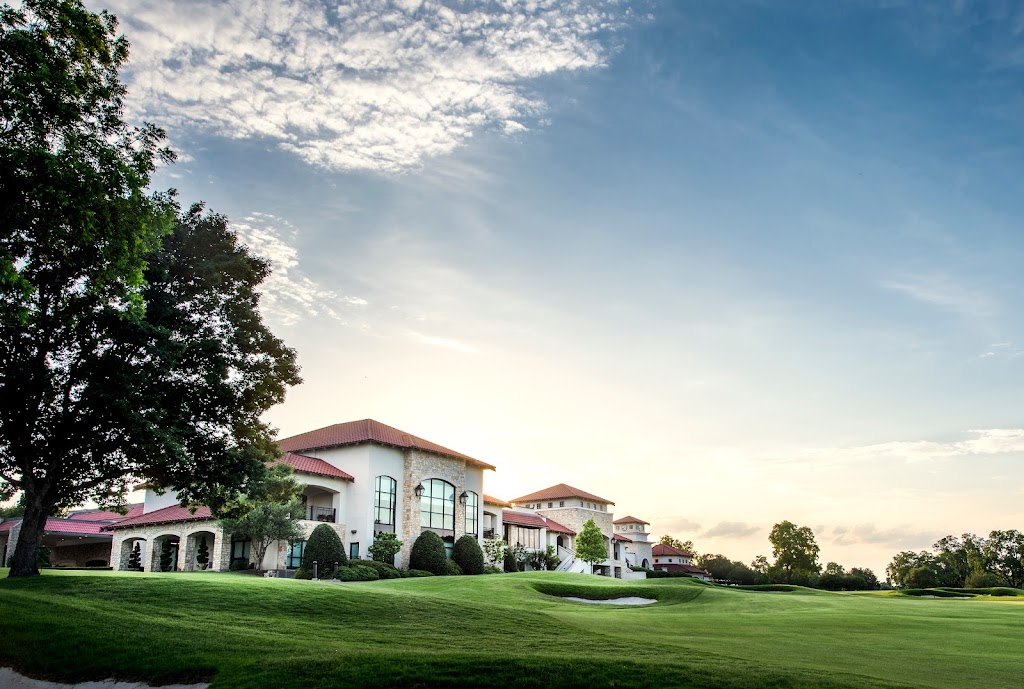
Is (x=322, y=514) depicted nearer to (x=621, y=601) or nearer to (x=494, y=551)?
(x=494, y=551)

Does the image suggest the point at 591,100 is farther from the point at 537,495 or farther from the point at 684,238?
the point at 537,495

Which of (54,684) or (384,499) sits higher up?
(384,499)

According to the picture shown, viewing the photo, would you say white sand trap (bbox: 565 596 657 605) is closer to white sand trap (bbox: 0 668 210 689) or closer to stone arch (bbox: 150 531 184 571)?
white sand trap (bbox: 0 668 210 689)

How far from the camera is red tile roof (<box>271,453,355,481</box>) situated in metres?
39.9

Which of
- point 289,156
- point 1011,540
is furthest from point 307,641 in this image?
point 1011,540

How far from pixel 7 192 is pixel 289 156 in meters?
8.96

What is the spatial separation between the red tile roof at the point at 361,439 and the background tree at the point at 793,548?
57547 mm

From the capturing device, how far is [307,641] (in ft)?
46.9

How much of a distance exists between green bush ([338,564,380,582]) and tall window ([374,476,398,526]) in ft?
25.5

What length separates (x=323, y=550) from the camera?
35.5 metres

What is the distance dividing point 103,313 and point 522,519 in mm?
47268

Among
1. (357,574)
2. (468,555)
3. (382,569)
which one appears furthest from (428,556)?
(357,574)

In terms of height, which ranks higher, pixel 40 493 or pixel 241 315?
pixel 241 315

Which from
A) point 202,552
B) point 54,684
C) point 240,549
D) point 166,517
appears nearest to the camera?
point 54,684
